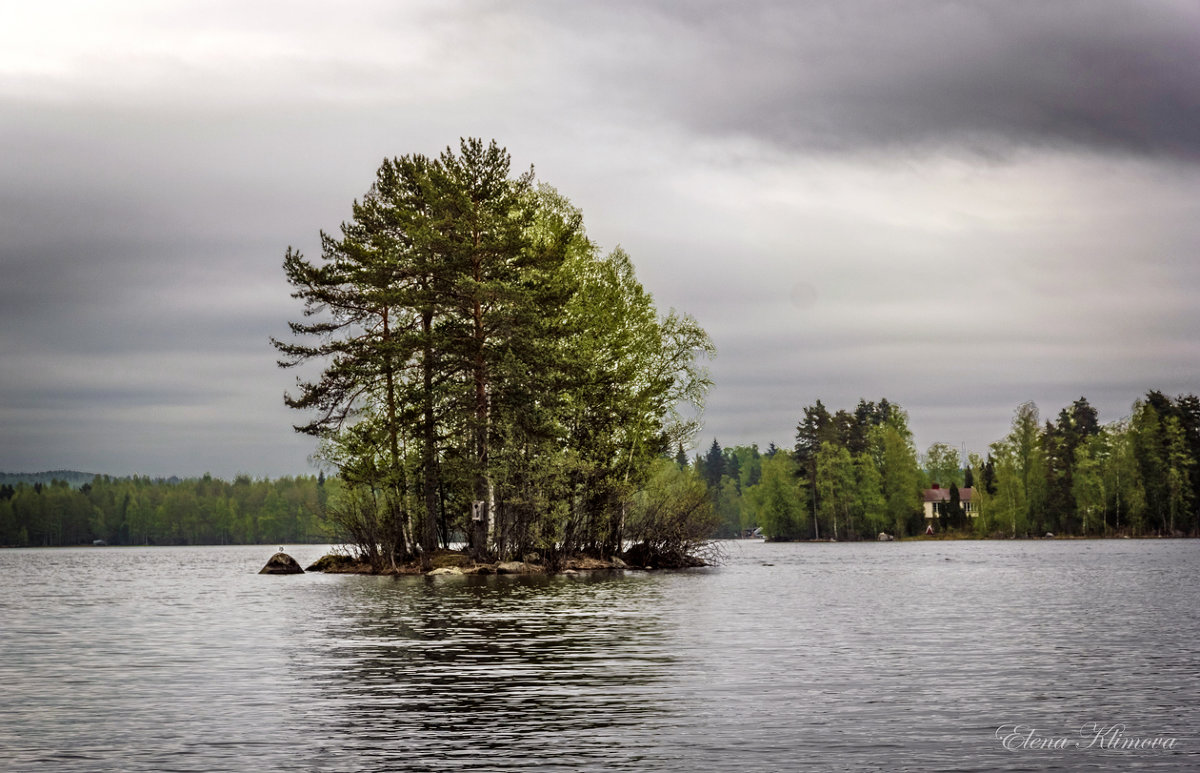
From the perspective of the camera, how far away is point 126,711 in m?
17.0

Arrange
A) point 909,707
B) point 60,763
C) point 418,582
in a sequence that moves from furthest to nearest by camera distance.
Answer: point 418,582
point 909,707
point 60,763

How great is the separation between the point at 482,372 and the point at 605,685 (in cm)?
3879

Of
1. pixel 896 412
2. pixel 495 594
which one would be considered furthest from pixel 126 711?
pixel 896 412

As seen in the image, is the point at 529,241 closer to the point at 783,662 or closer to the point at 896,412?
the point at 783,662

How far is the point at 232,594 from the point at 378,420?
45.7 ft

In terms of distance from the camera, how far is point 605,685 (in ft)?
63.7

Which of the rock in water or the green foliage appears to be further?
the green foliage

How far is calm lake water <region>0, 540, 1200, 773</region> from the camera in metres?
13.8

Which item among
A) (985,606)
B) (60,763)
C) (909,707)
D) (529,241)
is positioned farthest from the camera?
(529,241)

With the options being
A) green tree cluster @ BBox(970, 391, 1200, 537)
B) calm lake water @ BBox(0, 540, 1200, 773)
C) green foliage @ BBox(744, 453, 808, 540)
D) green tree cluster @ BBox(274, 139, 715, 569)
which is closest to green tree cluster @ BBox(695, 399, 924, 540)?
green foliage @ BBox(744, 453, 808, 540)

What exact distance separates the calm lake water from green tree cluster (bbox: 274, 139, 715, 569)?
60.5ft

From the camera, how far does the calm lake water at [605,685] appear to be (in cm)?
1377

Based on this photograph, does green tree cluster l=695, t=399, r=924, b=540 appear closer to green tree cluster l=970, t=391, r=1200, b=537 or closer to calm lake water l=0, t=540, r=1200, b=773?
green tree cluster l=970, t=391, r=1200, b=537

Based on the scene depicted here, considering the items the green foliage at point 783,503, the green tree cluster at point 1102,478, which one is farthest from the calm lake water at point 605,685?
the green foliage at point 783,503
